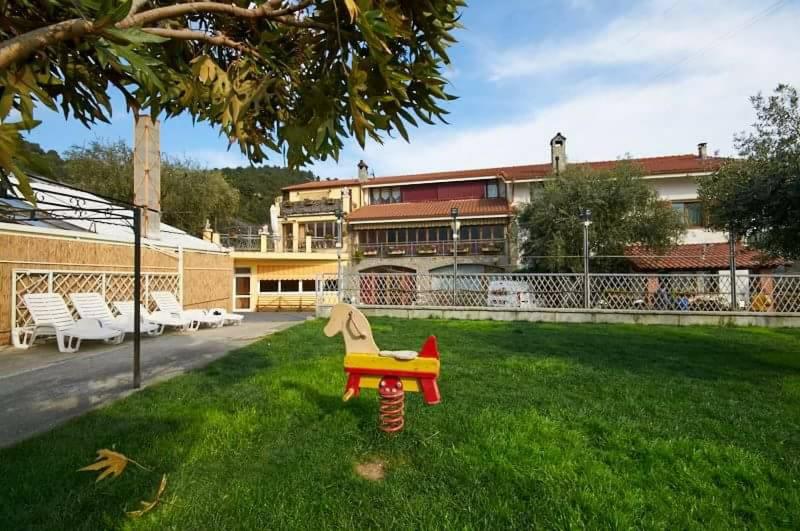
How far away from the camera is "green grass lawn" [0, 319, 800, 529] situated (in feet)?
8.66

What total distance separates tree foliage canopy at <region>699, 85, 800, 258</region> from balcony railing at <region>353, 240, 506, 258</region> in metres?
17.4

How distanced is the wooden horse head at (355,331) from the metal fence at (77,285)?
8.45 m

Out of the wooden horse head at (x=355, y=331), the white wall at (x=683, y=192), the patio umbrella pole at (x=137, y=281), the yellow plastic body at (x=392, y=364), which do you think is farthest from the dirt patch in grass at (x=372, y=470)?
the white wall at (x=683, y=192)

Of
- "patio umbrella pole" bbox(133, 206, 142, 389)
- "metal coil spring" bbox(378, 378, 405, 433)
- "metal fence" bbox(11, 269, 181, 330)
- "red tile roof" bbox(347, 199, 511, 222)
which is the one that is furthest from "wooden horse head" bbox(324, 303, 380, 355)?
"red tile roof" bbox(347, 199, 511, 222)

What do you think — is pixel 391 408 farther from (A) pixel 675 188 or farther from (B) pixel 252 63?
(A) pixel 675 188

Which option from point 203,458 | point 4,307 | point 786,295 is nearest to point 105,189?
point 4,307

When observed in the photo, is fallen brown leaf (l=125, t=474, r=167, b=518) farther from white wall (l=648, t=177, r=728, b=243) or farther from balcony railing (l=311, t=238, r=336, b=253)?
white wall (l=648, t=177, r=728, b=243)

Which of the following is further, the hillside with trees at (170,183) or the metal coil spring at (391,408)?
the hillside with trees at (170,183)

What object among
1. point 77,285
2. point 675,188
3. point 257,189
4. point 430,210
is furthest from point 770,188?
point 257,189

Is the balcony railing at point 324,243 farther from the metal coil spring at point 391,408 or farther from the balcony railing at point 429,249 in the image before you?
the metal coil spring at point 391,408

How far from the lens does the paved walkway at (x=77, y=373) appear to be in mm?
4555

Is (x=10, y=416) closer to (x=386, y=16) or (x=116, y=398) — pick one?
(x=116, y=398)

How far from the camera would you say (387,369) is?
3906 millimetres

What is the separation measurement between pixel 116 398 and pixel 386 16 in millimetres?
5186
